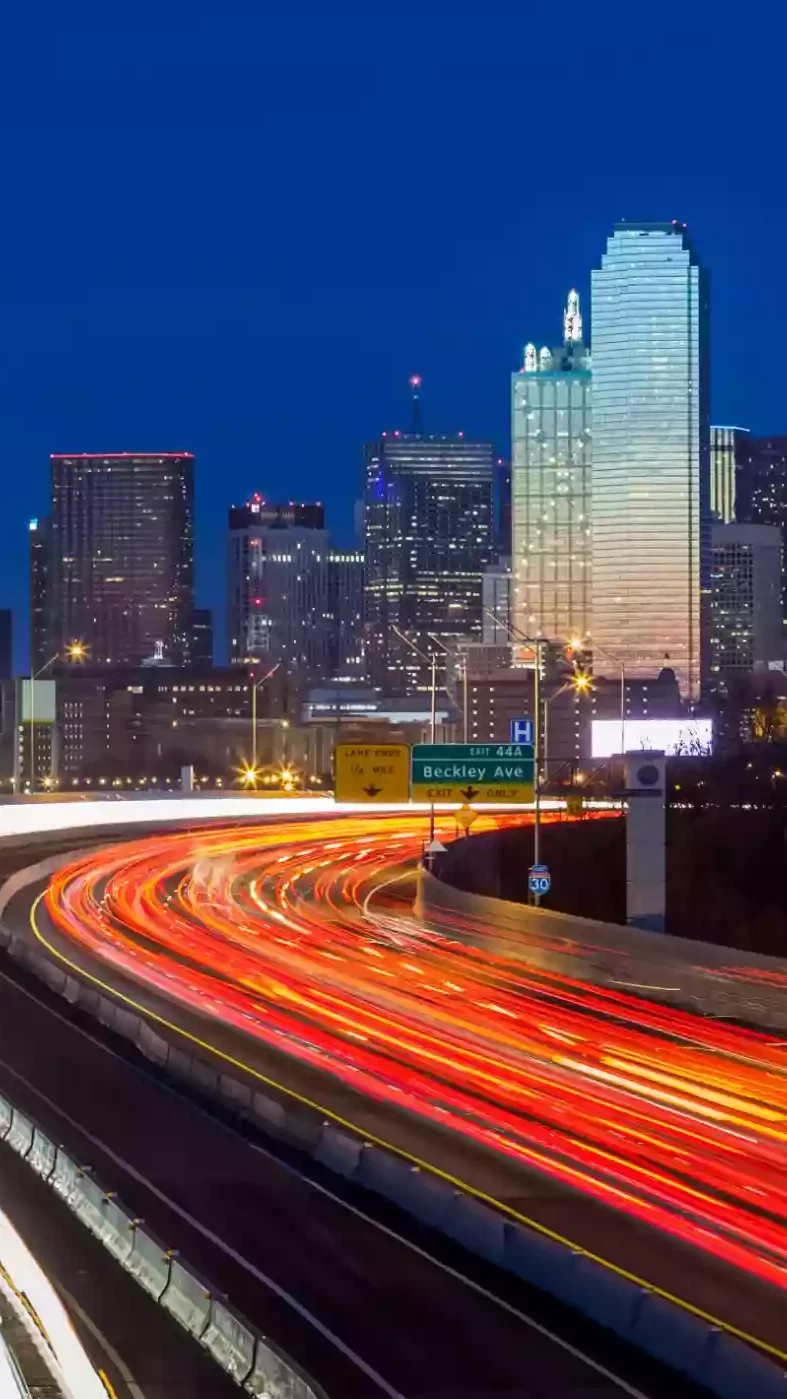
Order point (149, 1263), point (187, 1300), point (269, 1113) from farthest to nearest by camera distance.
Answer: point (269, 1113) < point (149, 1263) < point (187, 1300)

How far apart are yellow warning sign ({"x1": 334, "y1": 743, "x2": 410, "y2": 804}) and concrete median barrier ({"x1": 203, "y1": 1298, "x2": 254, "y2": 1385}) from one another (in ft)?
150

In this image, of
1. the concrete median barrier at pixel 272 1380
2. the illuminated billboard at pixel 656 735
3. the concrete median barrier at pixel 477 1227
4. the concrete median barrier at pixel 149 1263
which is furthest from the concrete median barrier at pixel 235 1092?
the illuminated billboard at pixel 656 735

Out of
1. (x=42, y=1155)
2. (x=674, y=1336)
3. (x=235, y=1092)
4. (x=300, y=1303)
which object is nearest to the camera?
(x=674, y=1336)

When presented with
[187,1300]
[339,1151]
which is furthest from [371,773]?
[187,1300]

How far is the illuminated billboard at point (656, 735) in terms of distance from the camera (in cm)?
16275

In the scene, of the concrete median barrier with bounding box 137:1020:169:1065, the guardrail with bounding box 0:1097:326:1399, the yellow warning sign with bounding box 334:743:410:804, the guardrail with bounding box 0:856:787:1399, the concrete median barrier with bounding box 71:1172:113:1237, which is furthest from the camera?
the yellow warning sign with bounding box 334:743:410:804

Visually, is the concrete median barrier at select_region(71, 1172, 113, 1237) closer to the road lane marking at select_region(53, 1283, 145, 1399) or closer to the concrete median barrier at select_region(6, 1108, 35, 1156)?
the road lane marking at select_region(53, 1283, 145, 1399)

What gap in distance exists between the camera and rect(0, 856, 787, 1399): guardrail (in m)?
17.8

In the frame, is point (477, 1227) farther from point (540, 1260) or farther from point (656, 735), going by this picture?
point (656, 735)

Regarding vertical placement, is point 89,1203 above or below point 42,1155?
above

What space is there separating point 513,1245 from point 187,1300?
359 centimetres

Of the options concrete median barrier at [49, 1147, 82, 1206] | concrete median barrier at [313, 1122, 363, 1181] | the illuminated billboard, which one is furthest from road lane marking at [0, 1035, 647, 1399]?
the illuminated billboard

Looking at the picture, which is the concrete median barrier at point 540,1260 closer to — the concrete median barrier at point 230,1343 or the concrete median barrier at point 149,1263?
the concrete median barrier at point 149,1263

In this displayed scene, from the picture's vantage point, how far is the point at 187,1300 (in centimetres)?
1980
